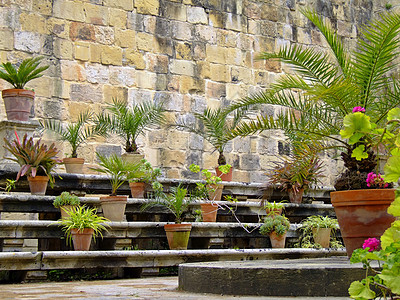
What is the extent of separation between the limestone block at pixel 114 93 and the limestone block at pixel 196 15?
1.69 metres

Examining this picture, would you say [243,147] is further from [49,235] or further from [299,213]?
[49,235]

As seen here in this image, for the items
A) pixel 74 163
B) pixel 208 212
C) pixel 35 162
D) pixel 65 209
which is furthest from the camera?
pixel 74 163

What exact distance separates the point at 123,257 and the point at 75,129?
280 centimetres

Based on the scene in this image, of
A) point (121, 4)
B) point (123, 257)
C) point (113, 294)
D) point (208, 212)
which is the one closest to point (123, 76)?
point (121, 4)

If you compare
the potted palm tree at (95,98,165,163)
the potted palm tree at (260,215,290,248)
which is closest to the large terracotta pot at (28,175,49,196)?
the potted palm tree at (95,98,165,163)

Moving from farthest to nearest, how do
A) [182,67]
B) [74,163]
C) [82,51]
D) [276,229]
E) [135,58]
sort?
[182,67] → [135,58] → [82,51] → [74,163] → [276,229]

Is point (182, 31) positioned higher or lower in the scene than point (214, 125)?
higher

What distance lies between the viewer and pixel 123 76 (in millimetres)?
9625

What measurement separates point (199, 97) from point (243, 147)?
3.86 ft

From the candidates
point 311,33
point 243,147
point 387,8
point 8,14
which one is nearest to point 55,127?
point 8,14

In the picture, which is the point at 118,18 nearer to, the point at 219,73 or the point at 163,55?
the point at 163,55

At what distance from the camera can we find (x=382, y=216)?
4949 mm

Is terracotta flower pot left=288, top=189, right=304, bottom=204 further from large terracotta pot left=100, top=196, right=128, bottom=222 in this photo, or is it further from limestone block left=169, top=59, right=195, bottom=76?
limestone block left=169, top=59, right=195, bottom=76

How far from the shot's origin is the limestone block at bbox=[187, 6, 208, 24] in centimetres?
1027
